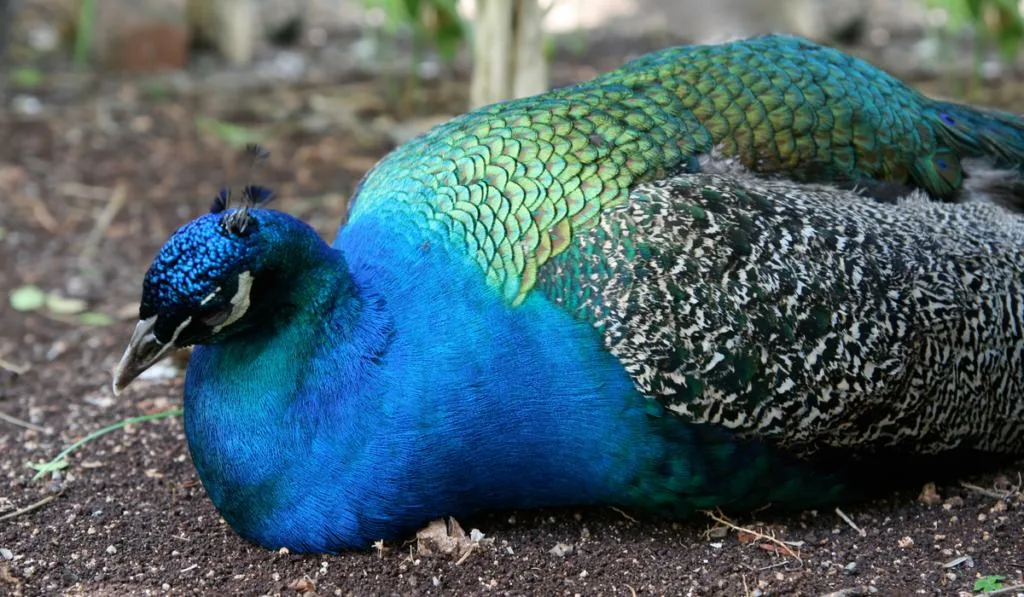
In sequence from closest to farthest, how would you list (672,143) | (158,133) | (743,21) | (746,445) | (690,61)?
(746,445) < (672,143) < (690,61) < (158,133) < (743,21)

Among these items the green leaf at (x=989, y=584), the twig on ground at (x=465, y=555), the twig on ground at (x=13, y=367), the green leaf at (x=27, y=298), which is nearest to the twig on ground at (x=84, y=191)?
the green leaf at (x=27, y=298)

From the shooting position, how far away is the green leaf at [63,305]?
432 cm

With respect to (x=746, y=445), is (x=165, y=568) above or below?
below

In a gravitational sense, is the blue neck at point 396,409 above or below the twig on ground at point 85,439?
above

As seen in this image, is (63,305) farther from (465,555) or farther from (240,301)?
(465,555)

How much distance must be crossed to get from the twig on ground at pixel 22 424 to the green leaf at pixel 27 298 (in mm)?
951

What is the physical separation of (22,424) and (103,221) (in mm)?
1845

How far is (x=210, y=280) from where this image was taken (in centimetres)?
243

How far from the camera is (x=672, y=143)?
2842 millimetres

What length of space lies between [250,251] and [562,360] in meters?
0.67

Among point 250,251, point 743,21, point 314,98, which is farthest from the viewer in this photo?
point 743,21

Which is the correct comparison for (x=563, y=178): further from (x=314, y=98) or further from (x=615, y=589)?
(x=314, y=98)

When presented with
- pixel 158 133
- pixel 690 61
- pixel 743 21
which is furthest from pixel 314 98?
pixel 690 61

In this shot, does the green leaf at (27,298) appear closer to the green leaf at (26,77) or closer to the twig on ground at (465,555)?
the twig on ground at (465,555)
